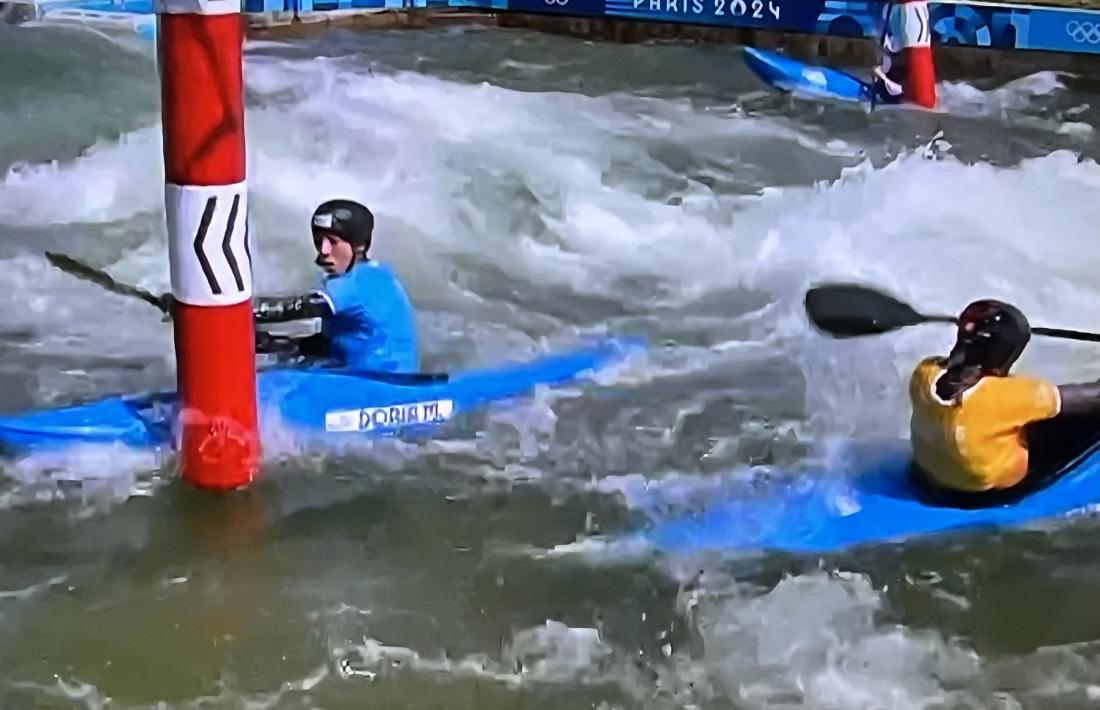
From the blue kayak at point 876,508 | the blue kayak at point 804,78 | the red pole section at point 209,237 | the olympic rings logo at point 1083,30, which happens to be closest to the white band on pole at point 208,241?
the red pole section at point 209,237

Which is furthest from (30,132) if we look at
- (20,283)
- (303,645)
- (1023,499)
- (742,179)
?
(1023,499)

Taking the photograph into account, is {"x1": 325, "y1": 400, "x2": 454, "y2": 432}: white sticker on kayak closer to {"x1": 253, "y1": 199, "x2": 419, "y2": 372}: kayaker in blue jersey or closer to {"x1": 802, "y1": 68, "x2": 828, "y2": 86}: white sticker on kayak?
{"x1": 253, "y1": 199, "x2": 419, "y2": 372}: kayaker in blue jersey

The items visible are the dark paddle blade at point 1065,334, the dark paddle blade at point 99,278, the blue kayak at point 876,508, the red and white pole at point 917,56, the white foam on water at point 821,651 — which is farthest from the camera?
the red and white pole at point 917,56

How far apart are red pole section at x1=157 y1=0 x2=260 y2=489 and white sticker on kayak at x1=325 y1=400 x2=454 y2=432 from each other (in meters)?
0.05

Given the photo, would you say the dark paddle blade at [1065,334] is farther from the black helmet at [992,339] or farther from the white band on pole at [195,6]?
the white band on pole at [195,6]

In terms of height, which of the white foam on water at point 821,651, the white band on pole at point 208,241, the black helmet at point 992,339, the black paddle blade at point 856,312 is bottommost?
A: the white foam on water at point 821,651

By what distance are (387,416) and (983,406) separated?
0.31 m

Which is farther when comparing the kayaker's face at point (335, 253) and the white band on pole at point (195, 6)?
the kayaker's face at point (335, 253)

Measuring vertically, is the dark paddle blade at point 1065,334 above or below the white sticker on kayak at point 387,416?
above

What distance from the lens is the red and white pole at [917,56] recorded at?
128 centimetres

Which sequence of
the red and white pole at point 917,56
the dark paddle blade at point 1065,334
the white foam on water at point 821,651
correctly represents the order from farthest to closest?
the red and white pole at point 917,56
the dark paddle blade at point 1065,334
the white foam on water at point 821,651

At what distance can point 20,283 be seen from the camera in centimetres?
93

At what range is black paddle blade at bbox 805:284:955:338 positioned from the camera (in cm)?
80

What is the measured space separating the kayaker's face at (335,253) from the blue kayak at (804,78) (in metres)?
0.65
